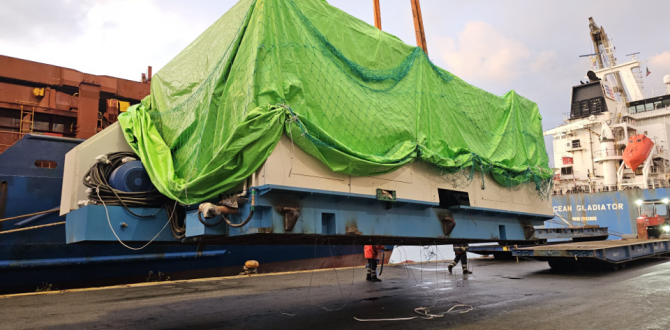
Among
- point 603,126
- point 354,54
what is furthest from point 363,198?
point 603,126

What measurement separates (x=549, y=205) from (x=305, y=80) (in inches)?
221

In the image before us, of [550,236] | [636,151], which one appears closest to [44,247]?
[550,236]

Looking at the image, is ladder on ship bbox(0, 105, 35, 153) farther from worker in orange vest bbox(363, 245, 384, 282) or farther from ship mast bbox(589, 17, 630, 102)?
ship mast bbox(589, 17, 630, 102)

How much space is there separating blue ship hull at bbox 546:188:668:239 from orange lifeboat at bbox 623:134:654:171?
172cm

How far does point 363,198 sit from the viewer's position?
4.68 m

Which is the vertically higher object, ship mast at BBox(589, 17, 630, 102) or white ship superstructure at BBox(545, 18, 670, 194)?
ship mast at BBox(589, 17, 630, 102)

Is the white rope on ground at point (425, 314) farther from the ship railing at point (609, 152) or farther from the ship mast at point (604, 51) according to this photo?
the ship mast at point (604, 51)

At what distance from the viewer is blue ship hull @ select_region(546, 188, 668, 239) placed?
24953 mm

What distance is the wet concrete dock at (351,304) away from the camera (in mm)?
5496

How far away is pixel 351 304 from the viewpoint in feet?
23.4

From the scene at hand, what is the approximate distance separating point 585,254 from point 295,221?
9880mm

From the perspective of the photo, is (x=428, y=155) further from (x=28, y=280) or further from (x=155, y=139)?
(x=28, y=280)

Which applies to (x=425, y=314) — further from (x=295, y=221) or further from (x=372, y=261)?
(x=372, y=261)

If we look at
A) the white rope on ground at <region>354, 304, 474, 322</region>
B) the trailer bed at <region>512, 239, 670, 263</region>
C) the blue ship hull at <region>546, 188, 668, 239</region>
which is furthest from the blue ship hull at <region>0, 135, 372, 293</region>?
the blue ship hull at <region>546, 188, 668, 239</region>
